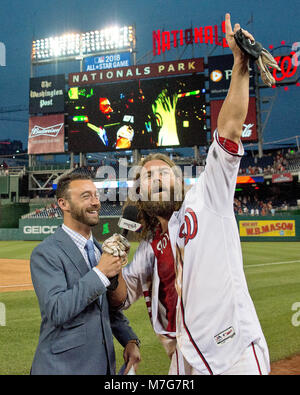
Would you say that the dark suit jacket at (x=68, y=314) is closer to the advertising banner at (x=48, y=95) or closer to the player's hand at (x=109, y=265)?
the player's hand at (x=109, y=265)

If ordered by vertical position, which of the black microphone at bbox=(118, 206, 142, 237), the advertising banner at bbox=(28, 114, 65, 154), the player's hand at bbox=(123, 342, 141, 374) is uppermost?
the advertising banner at bbox=(28, 114, 65, 154)

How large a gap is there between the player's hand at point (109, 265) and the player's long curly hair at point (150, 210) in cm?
56

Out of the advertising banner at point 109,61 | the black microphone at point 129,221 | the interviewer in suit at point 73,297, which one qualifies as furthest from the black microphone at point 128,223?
the advertising banner at point 109,61

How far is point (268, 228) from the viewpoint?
22.2m

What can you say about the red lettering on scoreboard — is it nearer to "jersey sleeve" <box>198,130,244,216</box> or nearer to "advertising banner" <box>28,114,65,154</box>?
"advertising banner" <box>28,114,65,154</box>

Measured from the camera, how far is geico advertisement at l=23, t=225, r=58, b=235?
24889 millimetres

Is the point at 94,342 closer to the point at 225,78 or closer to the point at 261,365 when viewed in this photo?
the point at 261,365

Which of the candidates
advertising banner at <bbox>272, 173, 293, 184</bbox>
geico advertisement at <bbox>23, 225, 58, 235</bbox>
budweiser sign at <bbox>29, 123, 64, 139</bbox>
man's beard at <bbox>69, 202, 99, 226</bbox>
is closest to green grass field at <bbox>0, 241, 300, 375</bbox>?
man's beard at <bbox>69, 202, 99, 226</bbox>

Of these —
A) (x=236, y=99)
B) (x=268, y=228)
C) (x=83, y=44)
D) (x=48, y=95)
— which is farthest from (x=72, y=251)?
(x=83, y=44)

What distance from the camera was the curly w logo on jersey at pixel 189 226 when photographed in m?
1.98

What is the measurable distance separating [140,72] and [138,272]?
33.0 m

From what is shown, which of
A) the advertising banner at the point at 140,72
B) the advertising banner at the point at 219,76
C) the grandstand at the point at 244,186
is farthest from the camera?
the advertising banner at the point at 140,72

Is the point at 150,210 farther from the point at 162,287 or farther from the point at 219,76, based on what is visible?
the point at 219,76

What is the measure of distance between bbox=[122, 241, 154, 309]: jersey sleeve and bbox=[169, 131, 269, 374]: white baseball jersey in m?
0.50
